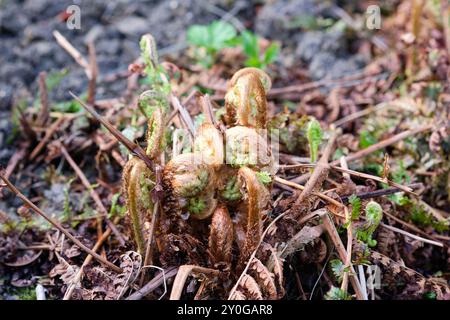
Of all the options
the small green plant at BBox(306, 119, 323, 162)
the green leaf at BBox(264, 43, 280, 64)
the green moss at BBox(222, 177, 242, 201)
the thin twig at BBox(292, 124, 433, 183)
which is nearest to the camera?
the green moss at BBox(222, 177, 242, 201)

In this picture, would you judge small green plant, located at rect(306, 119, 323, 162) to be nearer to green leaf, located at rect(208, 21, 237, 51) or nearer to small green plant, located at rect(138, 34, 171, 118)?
small green plant, located at rect(138, 34, 171, 118)

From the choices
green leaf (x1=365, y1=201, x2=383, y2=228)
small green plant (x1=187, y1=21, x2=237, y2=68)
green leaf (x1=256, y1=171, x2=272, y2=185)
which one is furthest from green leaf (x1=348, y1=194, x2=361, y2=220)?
small green plant (x1=187, y1=21, x2=237, y2=68)

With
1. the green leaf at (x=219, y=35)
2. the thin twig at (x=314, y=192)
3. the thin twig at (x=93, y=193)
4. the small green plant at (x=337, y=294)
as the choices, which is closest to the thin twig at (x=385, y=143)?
the thin twig at (x=314, y=192)

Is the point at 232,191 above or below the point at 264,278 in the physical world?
above

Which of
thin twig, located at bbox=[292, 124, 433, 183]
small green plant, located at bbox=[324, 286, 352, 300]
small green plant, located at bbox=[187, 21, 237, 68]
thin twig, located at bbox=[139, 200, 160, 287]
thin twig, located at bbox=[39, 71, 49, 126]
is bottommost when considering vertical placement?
small green plant, located at bbox=[324, 286, 352, 300]

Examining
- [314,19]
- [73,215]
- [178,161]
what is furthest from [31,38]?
[178,161]

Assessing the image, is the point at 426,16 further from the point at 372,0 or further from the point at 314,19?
the point at 314,19

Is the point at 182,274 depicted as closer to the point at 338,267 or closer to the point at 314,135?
the point at 338,267

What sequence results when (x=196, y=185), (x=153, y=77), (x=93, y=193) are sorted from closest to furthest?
(x=196, y=185)
(x=153, y=77)
(x=93, y=193)

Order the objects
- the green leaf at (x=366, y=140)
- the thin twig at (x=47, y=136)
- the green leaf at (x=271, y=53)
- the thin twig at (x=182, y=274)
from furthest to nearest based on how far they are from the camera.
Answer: the green leaf at (x=271, y=53) → the thin twig at (x=47, y=136) → the green leaf at (x=366, y=140) → the thin twig at (x=182, y=274)

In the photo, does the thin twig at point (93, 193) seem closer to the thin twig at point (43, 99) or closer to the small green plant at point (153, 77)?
the thin twig at point (43, 99)

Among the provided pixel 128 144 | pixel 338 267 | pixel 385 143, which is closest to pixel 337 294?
pixel 338 267

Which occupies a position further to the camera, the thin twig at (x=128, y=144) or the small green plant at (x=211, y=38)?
the small green plant at (x=211, y=38)
